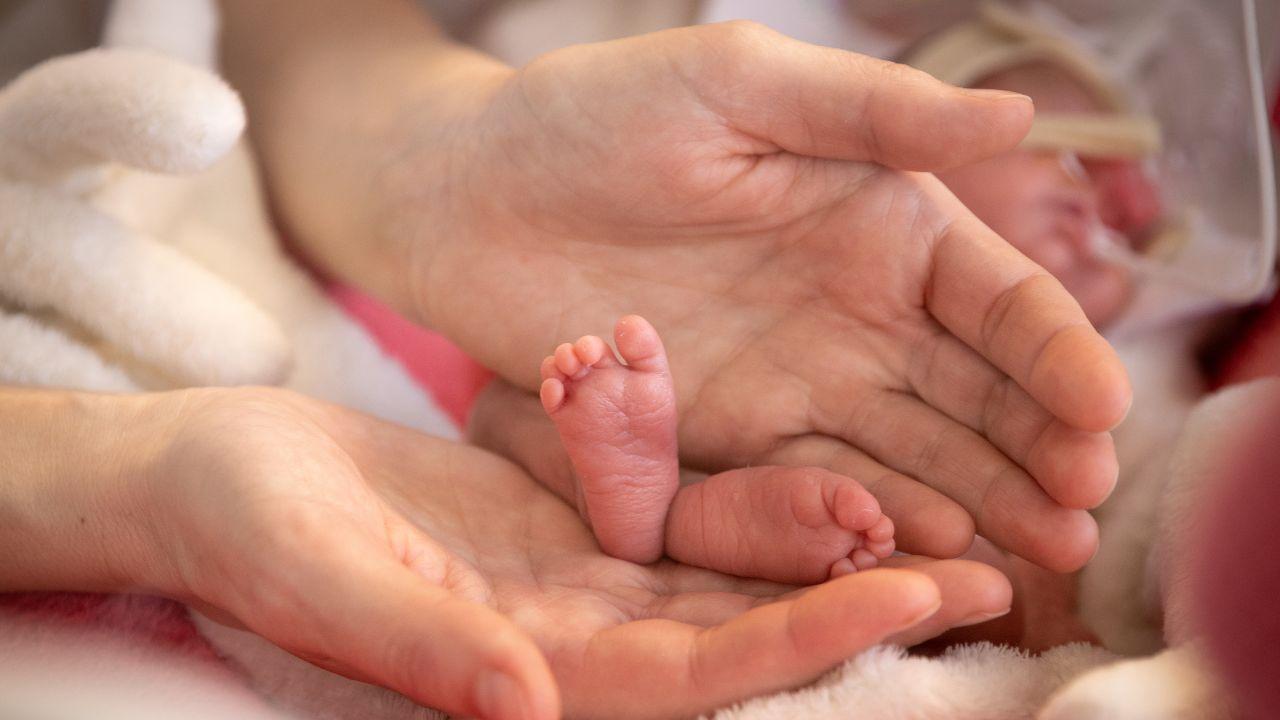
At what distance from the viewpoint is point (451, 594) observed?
56 centimetres

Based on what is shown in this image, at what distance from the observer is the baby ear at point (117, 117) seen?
0.80 metres

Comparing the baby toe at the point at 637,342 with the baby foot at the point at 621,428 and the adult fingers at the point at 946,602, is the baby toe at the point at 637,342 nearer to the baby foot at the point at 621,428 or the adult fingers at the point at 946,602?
the baby foot at the point at 621,428

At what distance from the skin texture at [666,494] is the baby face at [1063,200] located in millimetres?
603

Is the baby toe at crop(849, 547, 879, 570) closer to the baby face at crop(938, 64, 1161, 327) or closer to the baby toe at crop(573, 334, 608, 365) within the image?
the baby toe at crop(573, 334, 608, 365)

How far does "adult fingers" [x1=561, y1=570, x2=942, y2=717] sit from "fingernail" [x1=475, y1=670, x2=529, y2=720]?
13cm

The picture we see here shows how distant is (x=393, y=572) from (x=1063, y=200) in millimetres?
1022

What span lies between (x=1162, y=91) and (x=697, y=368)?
95cm

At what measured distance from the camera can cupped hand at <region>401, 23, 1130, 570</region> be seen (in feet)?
2.26

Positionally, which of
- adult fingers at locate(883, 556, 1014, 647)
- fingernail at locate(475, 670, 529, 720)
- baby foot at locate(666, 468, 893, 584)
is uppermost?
fingernail at locate(475, 670, 529, 720)

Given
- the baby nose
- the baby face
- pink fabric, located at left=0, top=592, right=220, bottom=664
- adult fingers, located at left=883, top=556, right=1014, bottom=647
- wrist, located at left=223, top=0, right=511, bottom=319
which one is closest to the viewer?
adult fingers, located at left=883, top=556, right=1014, bottom=647

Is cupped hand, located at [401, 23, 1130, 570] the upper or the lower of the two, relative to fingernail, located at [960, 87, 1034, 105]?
lower

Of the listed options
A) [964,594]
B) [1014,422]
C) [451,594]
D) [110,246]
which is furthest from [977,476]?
[110,246]

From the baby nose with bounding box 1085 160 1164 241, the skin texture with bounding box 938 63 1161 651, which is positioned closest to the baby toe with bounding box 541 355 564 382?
the skin texture with bounding box 938 63 1161 651

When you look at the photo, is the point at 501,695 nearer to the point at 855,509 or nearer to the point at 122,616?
the point at 855,509
